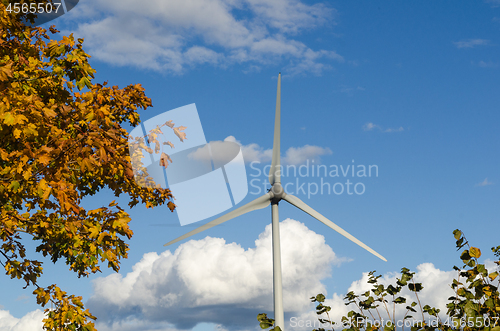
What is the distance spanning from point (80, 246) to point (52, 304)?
2.03 m

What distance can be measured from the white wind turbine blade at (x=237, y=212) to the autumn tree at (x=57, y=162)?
2.71 m

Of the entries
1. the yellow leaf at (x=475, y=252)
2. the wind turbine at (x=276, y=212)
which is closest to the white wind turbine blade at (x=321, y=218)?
the wind turbine at (x=276, y=212)

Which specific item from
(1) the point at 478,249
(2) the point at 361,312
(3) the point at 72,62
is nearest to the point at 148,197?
(3) the point at 72,62

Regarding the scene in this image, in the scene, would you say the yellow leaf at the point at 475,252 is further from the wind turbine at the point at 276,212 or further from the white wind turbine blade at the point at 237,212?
the white wind turbine blade at the point at 237,212

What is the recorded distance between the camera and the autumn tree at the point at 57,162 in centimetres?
831

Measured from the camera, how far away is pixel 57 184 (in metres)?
8.20

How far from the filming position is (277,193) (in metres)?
19.4

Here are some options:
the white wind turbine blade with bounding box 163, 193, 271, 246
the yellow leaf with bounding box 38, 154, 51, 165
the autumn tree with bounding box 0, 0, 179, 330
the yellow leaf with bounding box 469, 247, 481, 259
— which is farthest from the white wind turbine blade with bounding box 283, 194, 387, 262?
the yellow leaf with bounding box 38, 154, 51, 165

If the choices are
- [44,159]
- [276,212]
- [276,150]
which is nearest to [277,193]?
[276,212]

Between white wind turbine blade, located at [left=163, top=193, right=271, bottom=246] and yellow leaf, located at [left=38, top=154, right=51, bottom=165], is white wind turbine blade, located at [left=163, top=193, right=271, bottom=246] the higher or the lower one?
the higher one

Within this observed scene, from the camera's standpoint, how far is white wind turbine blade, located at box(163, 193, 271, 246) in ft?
58.0

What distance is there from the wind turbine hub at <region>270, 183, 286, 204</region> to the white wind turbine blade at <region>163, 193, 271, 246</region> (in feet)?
0.72

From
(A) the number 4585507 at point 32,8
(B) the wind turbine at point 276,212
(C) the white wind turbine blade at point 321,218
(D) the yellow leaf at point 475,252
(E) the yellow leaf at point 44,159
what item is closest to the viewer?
(D) the yellow leaf at point 475,252

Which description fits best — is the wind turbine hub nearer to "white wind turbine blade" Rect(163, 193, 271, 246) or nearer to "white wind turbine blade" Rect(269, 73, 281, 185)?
"white wind turbine blade" Rect(163, 193, 271, 246)
